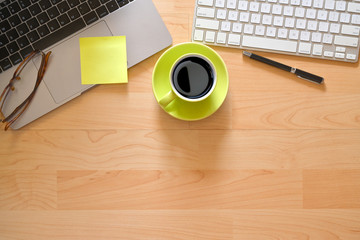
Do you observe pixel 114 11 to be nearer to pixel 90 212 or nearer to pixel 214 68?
pixel 214 68

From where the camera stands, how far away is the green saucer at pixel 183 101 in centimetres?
77

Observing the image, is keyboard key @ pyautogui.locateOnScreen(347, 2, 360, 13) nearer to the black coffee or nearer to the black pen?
the black pen

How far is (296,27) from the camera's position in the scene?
0.80 meters

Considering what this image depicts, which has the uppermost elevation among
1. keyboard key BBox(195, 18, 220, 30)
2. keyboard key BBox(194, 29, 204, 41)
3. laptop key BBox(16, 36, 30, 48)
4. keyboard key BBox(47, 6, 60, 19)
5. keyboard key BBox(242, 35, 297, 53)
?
keyboard key BBox(47, 6, 60, 19)

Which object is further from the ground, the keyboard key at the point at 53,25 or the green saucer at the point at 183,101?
the keyboard key at the point at 53,25

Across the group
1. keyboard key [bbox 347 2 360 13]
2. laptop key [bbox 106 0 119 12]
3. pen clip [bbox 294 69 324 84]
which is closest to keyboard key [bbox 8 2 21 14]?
laptop key [bbox 106 0 119 12]

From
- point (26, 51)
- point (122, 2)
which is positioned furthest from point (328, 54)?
point (26, 51)

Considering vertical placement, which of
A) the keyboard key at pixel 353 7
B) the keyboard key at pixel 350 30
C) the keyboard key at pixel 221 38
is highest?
the keyboard key at pixel 221 38

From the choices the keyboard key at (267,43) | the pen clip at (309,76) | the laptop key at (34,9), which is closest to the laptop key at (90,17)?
the laptop key at (34,9)

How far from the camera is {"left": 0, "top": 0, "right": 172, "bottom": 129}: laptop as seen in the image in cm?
77

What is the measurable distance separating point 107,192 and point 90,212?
63 mm

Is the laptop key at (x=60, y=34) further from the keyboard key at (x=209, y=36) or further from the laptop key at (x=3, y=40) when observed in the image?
the keyboard key at (x=209, y=36)

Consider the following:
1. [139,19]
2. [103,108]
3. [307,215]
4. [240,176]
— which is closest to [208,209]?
[240,176]

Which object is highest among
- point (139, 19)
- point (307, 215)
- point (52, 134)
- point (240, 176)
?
point (139, 19)
